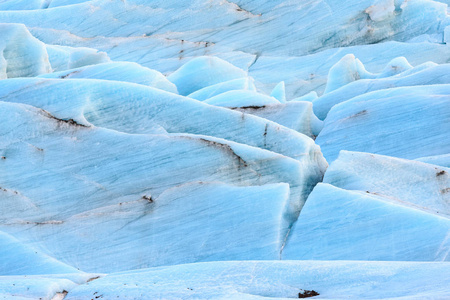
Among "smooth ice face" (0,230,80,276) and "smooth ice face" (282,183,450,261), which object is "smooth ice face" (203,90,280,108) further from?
"smooth ice face" (0,230,80,276)

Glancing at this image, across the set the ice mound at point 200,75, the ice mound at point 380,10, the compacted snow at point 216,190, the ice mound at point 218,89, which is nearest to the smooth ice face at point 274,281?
the compacted snow at point 216,190

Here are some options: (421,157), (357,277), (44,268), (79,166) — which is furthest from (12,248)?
(421,157)

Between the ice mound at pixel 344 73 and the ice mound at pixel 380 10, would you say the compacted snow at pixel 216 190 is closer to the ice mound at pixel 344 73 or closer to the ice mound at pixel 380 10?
the ice mound at pixel 344 73

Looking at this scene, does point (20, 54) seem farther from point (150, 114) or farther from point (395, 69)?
point (395, 69)

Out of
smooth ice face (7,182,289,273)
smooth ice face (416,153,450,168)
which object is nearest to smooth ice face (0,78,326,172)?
smooth ice face (7,182,289,273)

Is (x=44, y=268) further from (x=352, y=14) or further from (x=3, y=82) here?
(x=352, y=14)

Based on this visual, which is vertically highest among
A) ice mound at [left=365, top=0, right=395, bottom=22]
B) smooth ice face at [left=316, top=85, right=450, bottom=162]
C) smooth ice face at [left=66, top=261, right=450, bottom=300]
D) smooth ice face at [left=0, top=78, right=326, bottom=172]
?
smooth ice face at [left=66, top=261, right=450, bottom=300]
